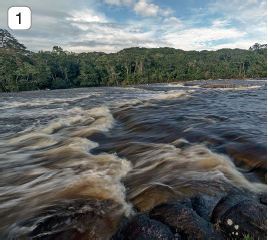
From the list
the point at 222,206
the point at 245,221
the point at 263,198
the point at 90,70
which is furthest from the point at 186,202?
the point at 90,70

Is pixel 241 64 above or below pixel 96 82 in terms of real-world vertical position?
above

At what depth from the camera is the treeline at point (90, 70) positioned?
44531 millimetres

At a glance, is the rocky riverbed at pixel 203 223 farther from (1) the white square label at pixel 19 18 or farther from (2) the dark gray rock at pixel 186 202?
(1) the white square label at pixel 19 18

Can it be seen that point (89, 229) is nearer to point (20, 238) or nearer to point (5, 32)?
point (20, 238)

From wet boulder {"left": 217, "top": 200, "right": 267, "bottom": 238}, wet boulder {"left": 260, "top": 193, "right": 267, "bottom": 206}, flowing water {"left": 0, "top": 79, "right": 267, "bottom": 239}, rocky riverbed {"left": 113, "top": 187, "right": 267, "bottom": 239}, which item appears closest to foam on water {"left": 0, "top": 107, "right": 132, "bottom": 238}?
flowing water {"left": 0, "top": 79, "right": 267, "bottom": 239}

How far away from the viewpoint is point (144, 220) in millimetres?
1907

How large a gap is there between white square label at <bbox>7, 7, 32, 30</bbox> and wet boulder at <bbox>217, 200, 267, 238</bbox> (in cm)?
495

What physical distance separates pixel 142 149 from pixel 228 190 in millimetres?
2245

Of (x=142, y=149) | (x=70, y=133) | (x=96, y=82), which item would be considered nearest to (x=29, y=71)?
(x=96, y=82)

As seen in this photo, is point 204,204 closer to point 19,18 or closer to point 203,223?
point 203,223

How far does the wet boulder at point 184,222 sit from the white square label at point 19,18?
4501 mm

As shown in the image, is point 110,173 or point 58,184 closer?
point 58,184

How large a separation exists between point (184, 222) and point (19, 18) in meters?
4.90

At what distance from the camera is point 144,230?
5.88 ft
